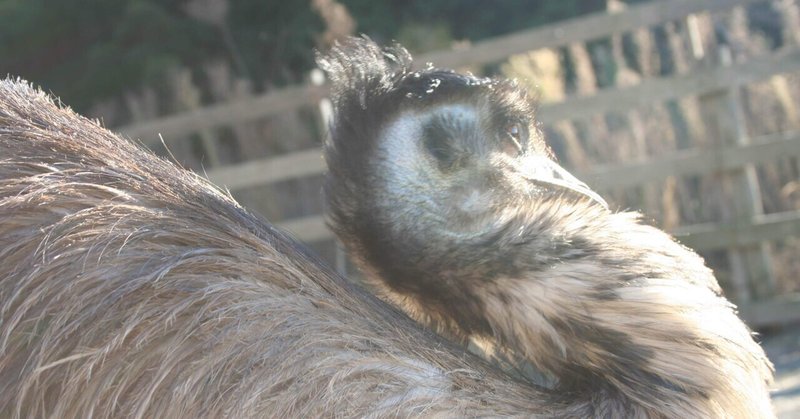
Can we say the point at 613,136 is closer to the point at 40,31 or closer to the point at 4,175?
the point at 4,175

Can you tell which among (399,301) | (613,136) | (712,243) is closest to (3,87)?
(399,301)

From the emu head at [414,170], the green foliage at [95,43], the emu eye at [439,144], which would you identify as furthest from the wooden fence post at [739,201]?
the green foliage at [95,43]

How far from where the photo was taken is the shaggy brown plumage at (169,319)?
161 cm

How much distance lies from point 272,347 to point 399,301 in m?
0.55

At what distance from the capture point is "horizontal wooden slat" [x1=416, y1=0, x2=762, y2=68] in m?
5.56

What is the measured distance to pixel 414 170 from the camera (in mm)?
2086

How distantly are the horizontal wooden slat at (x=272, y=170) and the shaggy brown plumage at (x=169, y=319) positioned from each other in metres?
4.03

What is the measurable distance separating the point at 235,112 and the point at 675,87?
278cm

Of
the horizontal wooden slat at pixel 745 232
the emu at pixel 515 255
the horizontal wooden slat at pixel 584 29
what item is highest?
the horizontal wooden slat at pixel 584 29

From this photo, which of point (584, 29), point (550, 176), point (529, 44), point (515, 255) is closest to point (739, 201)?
point (584, 29)

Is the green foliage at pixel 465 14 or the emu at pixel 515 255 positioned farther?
the green foliage at pixel 465 14

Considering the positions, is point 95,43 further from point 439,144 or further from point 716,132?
point 439,144

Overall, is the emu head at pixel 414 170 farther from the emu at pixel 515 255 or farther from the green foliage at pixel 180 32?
the green foliage at pixel 180 32

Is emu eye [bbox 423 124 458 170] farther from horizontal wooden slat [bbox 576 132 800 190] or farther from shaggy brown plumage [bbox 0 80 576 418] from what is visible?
horizontal wooden slat [bbox 576 132 800 190]
